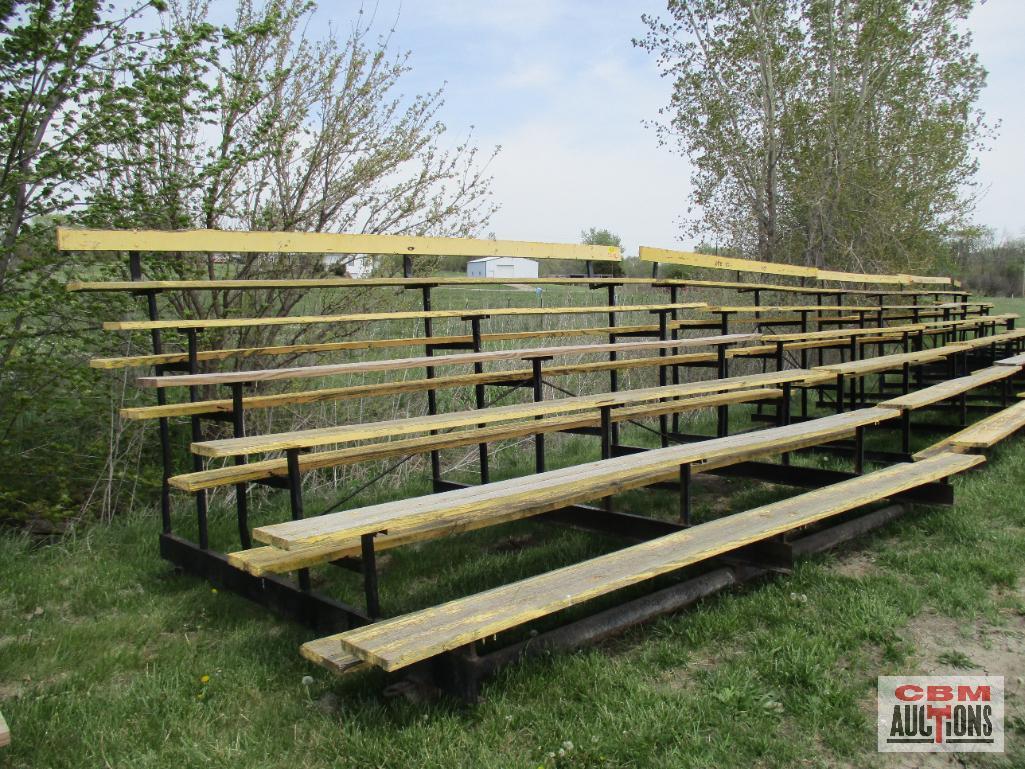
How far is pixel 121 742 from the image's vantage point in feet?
6.98

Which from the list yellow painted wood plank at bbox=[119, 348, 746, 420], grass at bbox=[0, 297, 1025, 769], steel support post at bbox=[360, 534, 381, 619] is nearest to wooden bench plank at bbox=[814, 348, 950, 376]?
yellow painted wood plank at bbox=[119, 348, 746, 420]

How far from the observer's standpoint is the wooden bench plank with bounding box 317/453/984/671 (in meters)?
2.04

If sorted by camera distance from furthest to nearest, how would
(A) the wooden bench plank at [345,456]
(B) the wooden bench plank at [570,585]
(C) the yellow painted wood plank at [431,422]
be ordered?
1. (A) the wooden bench plank at [345,456]
2. (C) the yellow painted wood plank at [431,422]
3. (B) the wooden bench plank at [570,585]

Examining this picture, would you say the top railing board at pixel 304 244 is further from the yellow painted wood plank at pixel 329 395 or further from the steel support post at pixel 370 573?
the steel support post at pixel 370 573

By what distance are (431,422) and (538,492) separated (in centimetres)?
91

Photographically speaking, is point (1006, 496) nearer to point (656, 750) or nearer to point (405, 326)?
point (656, 750)

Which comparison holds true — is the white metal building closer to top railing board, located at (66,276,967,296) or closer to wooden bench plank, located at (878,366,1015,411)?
top railing board, located at (66,276,967,296)

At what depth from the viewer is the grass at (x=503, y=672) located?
206 cm

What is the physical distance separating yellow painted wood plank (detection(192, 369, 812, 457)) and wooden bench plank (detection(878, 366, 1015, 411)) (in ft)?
1.69

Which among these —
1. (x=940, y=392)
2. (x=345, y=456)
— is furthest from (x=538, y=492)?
(x=940, y=392)

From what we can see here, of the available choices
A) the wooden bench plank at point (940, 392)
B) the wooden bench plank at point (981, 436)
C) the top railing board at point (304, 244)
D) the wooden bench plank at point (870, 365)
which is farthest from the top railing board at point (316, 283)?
the wooden bench plank at point (981, 436)

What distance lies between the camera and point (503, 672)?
7.90ft

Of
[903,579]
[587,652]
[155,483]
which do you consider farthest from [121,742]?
[903,579]

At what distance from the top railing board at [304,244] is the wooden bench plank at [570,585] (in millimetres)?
1979
